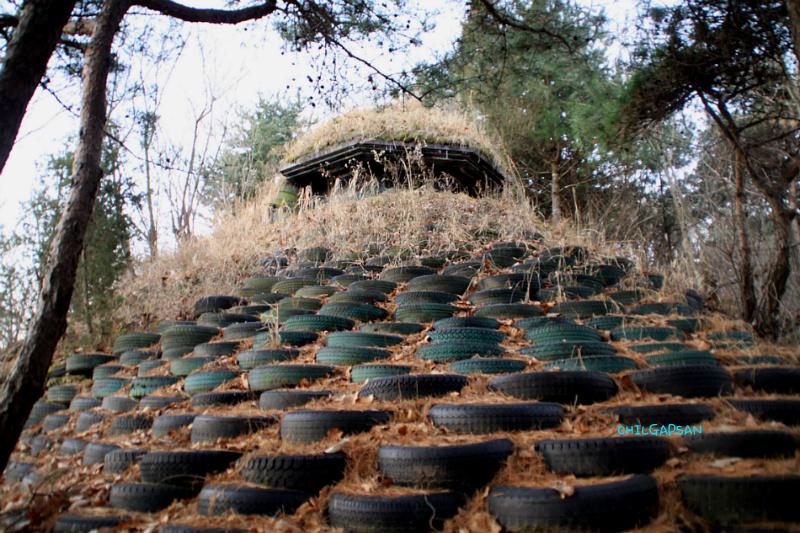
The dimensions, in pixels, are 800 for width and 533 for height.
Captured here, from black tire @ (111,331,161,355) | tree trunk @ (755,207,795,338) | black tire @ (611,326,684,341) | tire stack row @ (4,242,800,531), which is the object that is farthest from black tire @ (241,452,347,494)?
tree trunk @ (755,207,795,338)

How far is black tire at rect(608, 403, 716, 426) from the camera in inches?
121

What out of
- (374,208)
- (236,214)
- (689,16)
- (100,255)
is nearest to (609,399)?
(689,16)

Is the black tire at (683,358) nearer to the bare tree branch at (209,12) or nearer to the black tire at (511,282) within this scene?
the black tire at (511,282)

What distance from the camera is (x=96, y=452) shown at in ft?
12.4

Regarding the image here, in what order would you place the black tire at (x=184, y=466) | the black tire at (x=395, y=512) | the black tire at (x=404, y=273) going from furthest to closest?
the black tire at (x=404, y=273) → the black tire at (x=184, y=466) → the black tire at (x=395, y=512)

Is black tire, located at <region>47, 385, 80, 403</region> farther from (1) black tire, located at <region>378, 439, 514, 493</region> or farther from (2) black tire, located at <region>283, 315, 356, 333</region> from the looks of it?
(1) black tire, located at <region>378, 439, 514, 493</region>

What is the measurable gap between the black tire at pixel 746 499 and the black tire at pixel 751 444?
404mm

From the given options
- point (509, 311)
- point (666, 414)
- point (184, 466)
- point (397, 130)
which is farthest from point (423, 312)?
point (397, 130)

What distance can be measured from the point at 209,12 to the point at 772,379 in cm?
491

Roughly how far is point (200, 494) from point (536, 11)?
17.9 feet

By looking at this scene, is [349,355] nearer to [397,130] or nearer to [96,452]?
[96,452]

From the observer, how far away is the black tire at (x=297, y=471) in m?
2.84

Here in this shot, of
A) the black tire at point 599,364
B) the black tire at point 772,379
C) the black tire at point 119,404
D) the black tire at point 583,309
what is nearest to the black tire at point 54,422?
the black tire at point 119,404

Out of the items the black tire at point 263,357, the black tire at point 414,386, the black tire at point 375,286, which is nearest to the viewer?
the black tire at point 414,386
